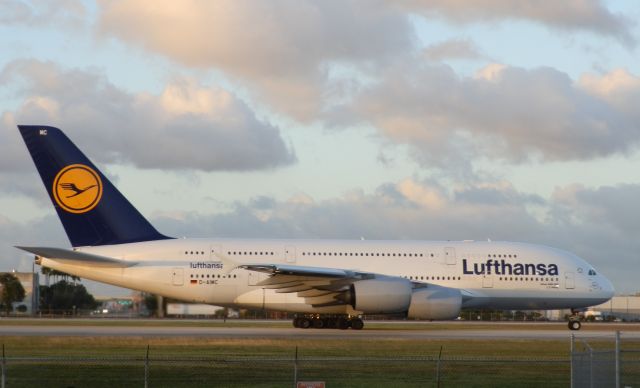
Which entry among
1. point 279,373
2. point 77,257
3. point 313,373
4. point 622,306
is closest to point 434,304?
point 77,257

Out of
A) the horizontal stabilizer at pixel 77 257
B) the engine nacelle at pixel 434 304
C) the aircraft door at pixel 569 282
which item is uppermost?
the horizontal stabilizer at pixel 77 257

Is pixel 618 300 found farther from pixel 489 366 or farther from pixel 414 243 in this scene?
pixel 489 366

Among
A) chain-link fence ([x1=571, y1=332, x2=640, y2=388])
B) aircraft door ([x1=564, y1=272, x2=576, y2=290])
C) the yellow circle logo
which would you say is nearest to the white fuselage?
aircraft door ([x1=564, y1=272, x2=576, y2=290])

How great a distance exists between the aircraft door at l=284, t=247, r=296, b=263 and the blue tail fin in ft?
21.5

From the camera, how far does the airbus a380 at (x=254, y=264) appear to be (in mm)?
39500

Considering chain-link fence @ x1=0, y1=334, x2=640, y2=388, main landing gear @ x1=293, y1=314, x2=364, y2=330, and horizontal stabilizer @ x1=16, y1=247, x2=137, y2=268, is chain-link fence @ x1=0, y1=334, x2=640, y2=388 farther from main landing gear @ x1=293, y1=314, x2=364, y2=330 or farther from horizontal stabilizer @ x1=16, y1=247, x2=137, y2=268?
main landing gear @ x1=293, y1=314, x2=364, y2=330

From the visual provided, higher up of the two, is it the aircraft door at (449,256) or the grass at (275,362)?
the aircraft door at (449,256)

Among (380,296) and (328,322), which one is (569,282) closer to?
(380,296)

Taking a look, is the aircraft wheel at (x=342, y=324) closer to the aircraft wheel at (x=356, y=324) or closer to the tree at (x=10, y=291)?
the aircraft wheel at (x=356, y=324)

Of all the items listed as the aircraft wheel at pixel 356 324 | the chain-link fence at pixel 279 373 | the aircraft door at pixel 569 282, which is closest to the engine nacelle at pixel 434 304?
the aircraft wheel at pixel 356 324

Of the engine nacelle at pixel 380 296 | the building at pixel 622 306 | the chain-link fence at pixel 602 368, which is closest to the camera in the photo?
the chain-link fence at pixel 602 368

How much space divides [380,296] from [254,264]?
212 inches

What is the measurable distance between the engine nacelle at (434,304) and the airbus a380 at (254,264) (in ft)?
0.13

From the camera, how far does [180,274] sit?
134 feet
